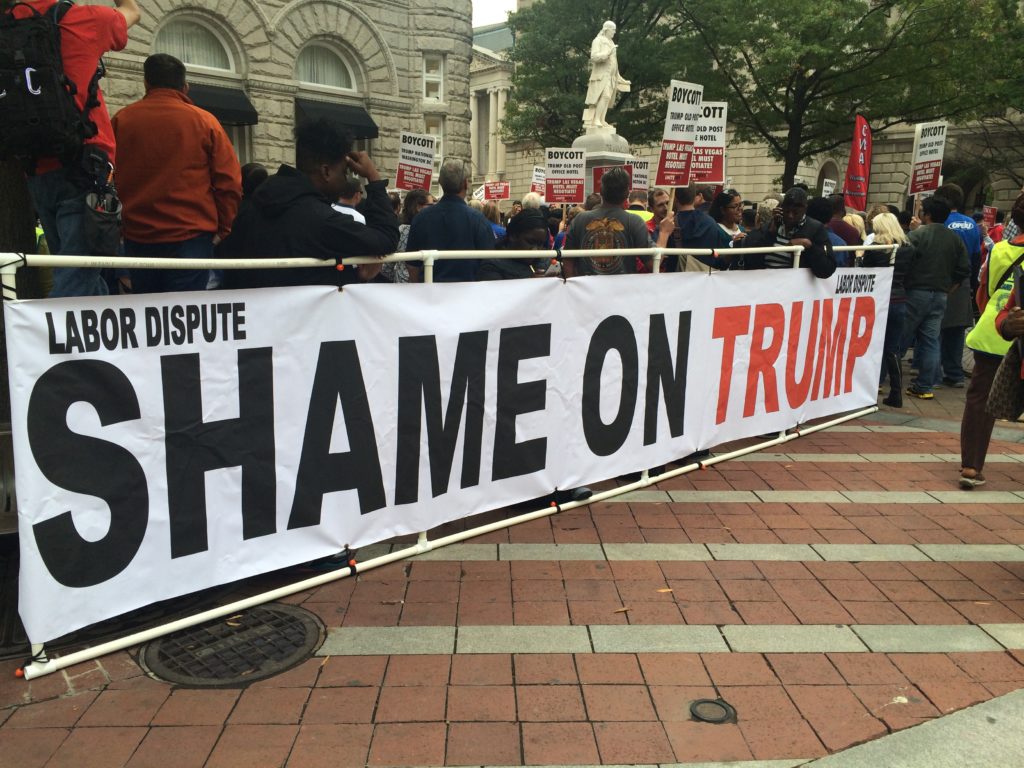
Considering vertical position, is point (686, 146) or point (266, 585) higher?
point (686, 146)

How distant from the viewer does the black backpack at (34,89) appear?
11.3ft

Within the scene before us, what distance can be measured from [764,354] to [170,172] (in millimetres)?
4350

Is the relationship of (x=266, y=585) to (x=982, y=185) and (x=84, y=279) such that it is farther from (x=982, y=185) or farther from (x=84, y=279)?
(x=982, y=185)

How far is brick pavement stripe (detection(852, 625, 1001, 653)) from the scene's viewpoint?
3598 millimetres

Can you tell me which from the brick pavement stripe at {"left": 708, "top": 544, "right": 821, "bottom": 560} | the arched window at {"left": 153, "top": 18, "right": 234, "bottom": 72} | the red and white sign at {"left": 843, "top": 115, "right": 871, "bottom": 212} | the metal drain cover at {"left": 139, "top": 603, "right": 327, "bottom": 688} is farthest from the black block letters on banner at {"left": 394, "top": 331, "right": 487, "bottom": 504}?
the arched window at {"left": 153, "top": 18, "right": 234, "bottom": 72}

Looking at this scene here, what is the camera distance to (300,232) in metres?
3.97

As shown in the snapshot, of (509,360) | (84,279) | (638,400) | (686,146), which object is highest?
(686,146)

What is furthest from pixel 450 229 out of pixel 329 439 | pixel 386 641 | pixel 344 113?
pixel 344 113

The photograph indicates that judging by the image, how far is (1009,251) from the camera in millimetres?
5344

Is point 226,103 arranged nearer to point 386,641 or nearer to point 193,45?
point 193,45

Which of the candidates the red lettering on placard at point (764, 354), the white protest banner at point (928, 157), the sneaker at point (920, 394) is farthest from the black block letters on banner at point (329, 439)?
the white protest banner at point (928, 157)

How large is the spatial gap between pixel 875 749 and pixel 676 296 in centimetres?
324

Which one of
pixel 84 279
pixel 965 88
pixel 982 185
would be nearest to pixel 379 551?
pixel 84 279

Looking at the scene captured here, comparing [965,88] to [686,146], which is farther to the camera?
[965,88]
